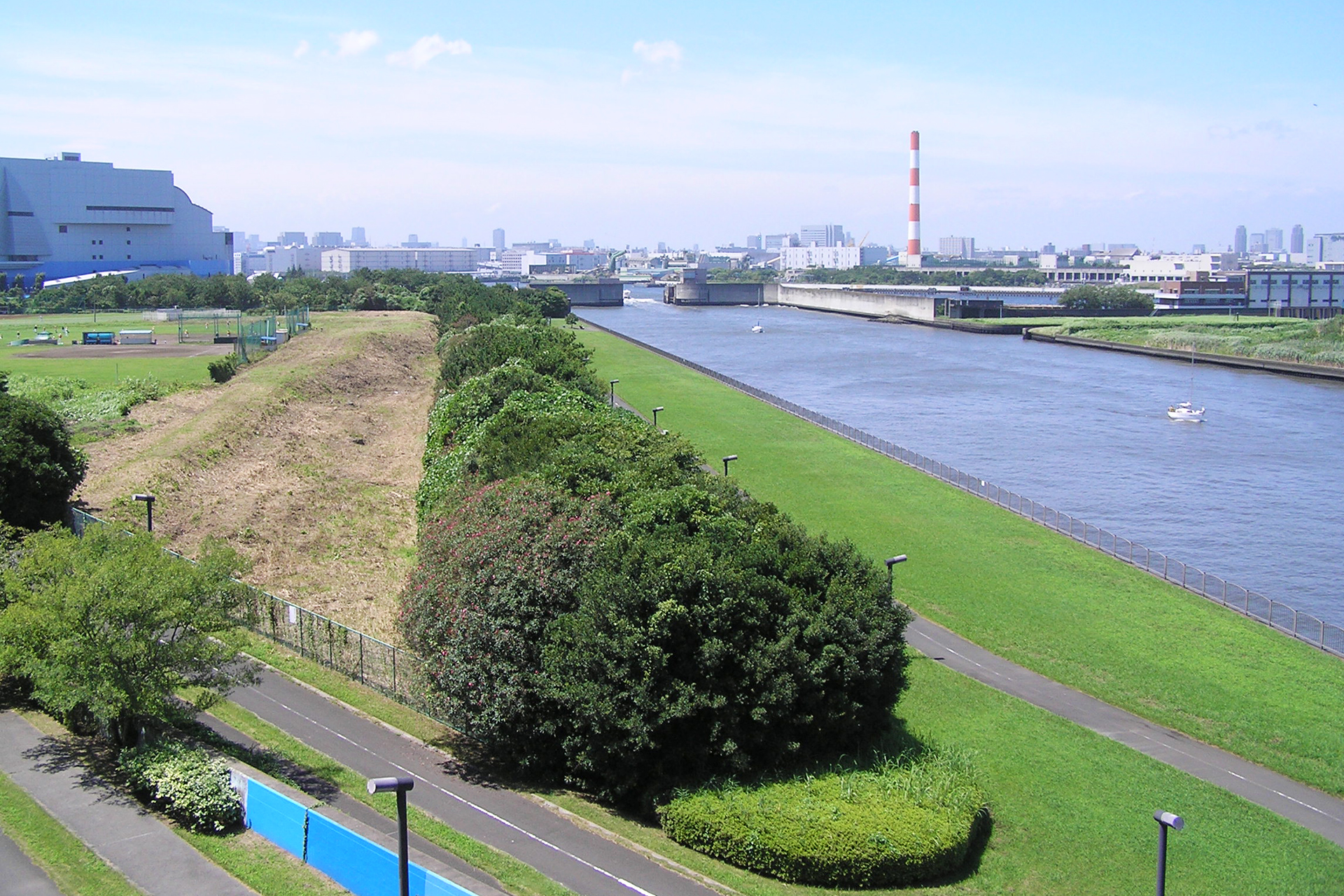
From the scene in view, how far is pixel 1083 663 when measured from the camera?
23.8 metres

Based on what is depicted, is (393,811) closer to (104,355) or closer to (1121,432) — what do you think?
(1121,432)

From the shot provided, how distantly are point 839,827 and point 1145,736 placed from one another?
812 centimetres

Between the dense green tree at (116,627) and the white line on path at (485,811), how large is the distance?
2.21 m

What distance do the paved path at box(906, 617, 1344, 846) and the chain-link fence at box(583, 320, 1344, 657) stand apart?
741 centimetres

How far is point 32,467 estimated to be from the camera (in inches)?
1070

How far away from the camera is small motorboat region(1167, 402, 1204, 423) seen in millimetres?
59969

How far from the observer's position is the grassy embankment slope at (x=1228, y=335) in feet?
287

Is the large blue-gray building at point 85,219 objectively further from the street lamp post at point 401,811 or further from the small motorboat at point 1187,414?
the street lamp post at point 401,811

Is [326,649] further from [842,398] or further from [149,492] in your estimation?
[842,398]

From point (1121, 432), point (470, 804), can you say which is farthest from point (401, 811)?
point (1121, 432)

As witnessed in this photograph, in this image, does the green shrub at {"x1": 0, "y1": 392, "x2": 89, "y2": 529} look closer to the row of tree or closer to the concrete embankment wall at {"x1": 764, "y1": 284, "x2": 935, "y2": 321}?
the row of tree

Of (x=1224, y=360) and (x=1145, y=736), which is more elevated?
(x=1224, y=360)

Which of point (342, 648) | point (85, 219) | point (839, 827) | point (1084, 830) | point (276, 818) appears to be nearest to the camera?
point (276, 818)

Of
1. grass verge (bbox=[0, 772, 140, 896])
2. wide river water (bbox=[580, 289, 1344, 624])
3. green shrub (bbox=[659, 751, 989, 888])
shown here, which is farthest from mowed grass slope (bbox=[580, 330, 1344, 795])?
grass verge (bbox=[0, 772, 140, 896])
